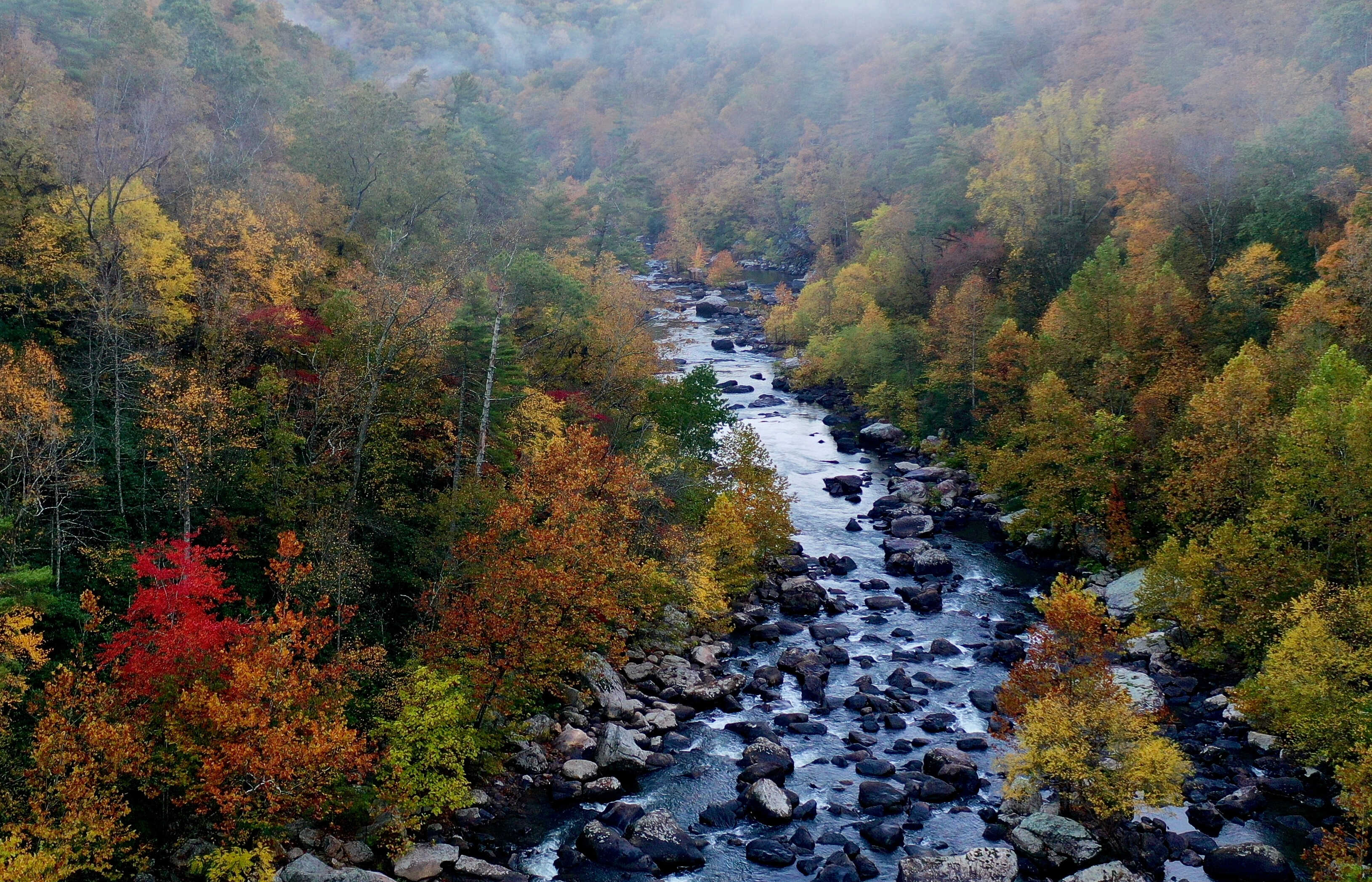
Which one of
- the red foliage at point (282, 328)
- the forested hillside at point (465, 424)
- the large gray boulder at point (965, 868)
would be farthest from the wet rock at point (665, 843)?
the red foliage at point (282, 328)

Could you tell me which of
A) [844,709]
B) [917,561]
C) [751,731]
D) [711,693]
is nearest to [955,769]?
[844,709]

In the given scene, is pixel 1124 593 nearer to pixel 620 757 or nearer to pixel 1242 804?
pixel 1242 804

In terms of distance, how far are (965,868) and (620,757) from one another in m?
12.5

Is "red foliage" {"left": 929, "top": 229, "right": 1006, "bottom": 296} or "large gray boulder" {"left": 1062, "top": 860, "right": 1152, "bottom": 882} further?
"red foliage" {"left": 929, "top": 229, "right": 1006, "bottom": 296}

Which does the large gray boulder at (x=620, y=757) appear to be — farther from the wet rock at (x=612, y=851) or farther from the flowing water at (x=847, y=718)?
the wet rock at (x=612, y=851)

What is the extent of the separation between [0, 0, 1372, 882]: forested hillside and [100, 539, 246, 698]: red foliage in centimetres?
16

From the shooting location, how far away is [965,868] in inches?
1094

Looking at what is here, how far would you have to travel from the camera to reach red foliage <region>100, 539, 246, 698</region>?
83.7 feet

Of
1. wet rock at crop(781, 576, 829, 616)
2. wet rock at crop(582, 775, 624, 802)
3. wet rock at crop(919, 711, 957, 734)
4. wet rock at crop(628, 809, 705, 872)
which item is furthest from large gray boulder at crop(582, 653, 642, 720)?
wet rock at crop(781, 576, 829, 616)

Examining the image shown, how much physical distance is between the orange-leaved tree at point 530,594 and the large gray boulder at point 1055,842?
16.0m

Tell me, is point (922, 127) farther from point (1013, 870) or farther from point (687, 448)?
point (1013, 870)

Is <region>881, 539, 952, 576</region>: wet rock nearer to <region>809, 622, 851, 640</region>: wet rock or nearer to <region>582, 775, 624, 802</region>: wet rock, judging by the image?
<region>809, 622, 851, 640</region>: wet rock

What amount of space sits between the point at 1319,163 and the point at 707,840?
60.1 m

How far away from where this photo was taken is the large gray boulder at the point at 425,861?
26891 mm
